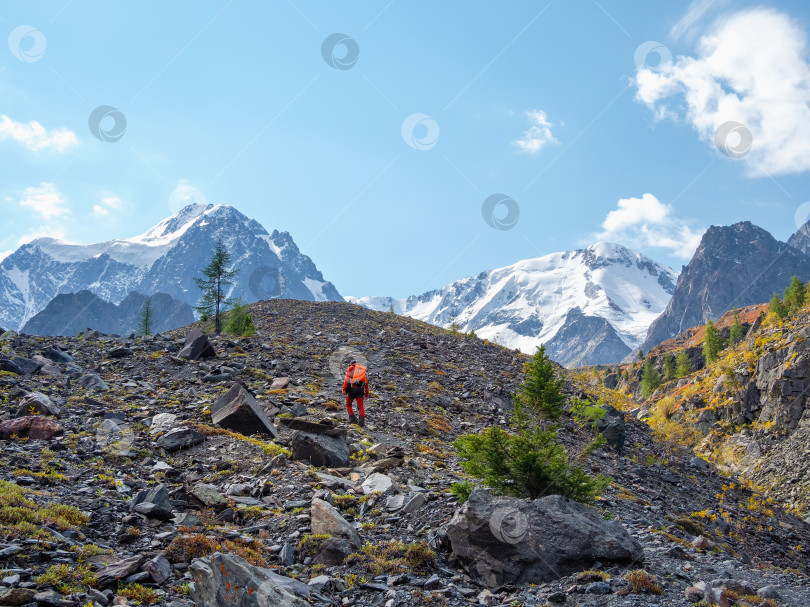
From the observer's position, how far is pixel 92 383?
59.2ft

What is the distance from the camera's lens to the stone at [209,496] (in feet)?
30.5

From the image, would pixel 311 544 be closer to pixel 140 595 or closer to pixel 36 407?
pixel 140 595

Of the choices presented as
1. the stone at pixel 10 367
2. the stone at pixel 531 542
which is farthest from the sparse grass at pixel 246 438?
the stone at pixel 10 367

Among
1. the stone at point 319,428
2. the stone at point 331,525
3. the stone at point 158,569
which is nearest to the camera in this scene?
the stone at point 158,569

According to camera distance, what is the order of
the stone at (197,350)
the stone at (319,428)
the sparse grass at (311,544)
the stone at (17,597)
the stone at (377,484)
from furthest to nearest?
the stone at (197,350)
the stone at (319,428)
the stone at (377,484)
the sparse grass at (311,544)
the stone at (17,597)

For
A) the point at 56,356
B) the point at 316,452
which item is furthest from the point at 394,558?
the point at 56,356

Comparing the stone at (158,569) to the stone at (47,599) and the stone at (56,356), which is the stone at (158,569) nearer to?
the stone at (47,599)

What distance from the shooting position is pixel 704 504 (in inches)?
775

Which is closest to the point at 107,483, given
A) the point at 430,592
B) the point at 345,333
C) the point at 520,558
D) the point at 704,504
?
the point at 430,592

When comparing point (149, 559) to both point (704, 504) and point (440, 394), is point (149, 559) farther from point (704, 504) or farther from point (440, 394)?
point (704, 504)

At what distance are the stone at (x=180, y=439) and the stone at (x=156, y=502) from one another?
3916mm

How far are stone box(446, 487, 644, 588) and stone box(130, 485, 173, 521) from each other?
16.3ft

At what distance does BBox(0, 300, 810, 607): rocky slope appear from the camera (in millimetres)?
6406

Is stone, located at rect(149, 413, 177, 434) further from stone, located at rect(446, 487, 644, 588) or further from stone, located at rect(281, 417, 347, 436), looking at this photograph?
stone, located at rect(446, 487, 644, 588)
